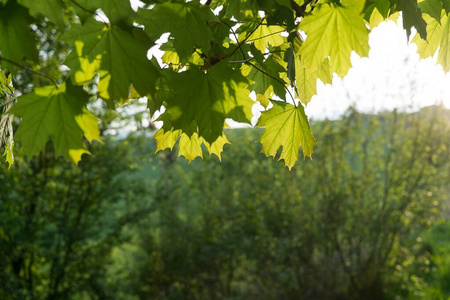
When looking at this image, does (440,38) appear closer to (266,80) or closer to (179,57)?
(266,80)

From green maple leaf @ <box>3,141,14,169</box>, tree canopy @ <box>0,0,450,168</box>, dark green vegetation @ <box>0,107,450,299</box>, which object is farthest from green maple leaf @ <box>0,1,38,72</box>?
dark green vegetation @ <box>0,107,450,299</box>

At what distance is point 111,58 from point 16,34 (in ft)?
0.55

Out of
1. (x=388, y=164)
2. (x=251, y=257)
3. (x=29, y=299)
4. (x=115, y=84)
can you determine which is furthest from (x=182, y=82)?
(x=388, y=164)

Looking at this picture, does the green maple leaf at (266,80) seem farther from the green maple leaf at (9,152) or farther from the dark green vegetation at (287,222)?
the dark green vegetation at (287,222)

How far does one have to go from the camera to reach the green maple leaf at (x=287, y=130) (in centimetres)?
112

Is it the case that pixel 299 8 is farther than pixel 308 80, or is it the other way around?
pixel 308 80

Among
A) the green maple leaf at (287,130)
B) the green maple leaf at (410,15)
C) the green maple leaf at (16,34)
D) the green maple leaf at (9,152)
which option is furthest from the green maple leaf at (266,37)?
the green maple leaf at (9,152)

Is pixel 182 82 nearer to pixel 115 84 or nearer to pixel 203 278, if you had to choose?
pixel 115 84

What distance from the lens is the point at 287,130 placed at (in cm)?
117

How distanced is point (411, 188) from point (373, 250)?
0.90m

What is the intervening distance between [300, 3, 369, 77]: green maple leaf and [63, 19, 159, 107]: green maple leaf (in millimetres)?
321

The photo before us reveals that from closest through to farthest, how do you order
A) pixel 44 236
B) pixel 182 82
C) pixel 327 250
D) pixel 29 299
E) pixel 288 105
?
pixel 182 82
pixel 288 105
pixel 29 299
pixel 44 236
pixel 327 250

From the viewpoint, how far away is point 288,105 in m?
1.13

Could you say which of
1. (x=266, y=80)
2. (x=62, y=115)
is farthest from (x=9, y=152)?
(x=266, y=80)
